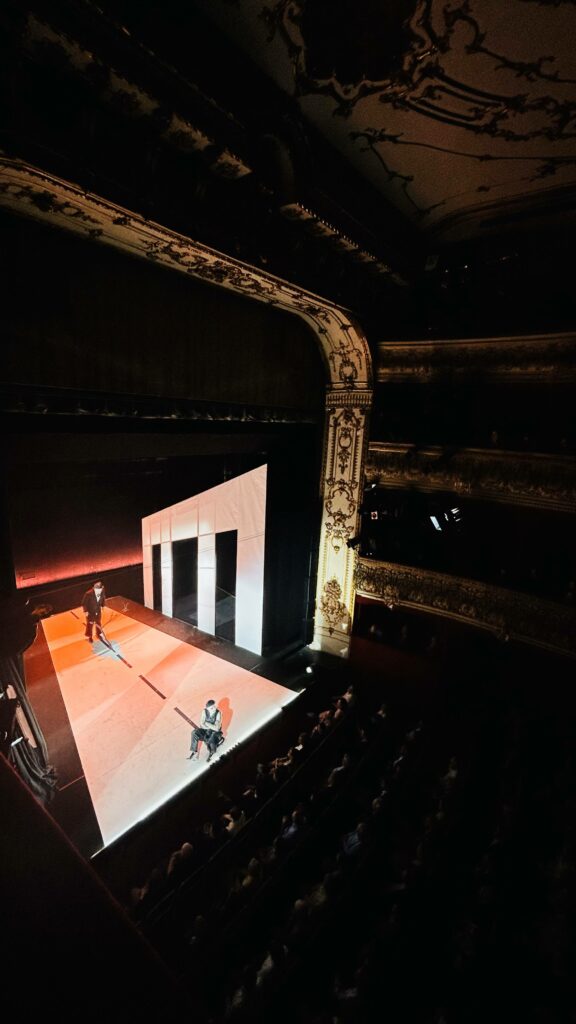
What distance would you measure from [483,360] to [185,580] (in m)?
5.43

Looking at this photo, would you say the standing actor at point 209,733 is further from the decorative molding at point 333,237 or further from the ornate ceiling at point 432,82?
the ornate ceiling at point 432,82

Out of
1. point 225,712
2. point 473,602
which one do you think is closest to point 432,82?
point 473,602

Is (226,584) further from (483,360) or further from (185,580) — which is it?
(483,360)

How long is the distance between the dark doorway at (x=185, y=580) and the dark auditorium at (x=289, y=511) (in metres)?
0.07

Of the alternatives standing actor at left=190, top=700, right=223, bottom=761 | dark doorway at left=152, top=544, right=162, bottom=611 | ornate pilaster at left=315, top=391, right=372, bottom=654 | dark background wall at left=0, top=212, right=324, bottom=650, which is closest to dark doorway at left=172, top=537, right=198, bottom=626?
dark doorway at left=152, top=544, right=162, bottom=611

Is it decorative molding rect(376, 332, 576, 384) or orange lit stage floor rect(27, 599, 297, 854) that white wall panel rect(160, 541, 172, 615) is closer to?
orange lit stage floor rect(27, 599, 297, 854)

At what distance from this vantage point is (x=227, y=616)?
6.99m

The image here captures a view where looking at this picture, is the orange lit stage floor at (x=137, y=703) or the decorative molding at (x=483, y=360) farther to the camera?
the decorative molding at (x=483, y=360)

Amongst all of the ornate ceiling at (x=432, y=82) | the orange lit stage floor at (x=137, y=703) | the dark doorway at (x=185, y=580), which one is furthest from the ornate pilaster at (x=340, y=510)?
the ornate ceiling at (x=432, y=82)

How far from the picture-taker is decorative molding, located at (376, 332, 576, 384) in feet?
16.0

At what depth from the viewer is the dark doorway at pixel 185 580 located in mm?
6926

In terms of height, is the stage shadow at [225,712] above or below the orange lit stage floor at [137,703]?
below

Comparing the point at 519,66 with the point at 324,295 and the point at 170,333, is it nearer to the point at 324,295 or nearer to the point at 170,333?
the point at 324,295

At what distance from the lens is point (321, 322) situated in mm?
5699
